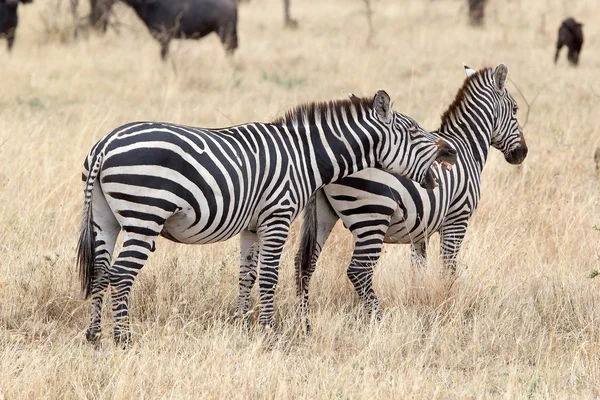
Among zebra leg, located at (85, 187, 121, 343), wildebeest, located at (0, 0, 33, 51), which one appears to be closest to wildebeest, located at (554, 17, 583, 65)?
wildebeest, located at (0, 0, 33, 51)

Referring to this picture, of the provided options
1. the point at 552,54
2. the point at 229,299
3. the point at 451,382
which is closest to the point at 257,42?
the point at 552,54

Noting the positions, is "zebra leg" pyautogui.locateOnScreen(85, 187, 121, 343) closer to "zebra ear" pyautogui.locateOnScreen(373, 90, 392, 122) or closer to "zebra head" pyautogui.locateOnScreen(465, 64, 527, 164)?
"zebra ear" pyautogui.locateOnScreen(373, 90, 392, 122)

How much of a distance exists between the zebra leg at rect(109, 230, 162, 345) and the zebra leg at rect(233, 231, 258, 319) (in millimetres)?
893

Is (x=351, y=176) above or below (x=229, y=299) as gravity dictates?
above

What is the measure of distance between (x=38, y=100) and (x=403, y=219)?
285 inches

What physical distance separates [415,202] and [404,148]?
39 centimetres

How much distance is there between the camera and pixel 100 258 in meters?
4.75

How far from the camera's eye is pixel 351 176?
5.30 meters

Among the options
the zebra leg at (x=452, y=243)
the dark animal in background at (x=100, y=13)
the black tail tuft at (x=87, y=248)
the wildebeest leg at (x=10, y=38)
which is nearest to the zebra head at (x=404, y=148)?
the zebra leg at (x=452, y=243)

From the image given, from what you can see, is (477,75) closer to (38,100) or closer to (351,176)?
(351,176)

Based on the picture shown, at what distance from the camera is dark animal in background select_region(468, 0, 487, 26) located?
1962cm

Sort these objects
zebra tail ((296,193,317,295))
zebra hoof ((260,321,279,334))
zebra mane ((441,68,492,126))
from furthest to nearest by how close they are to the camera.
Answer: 1. zebra mane ((441,68,492,126))
2. zebra tail ((296,193,317,295))
3. zebra hoof ((260,321,279,334))

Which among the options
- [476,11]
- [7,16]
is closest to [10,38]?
[7,16]

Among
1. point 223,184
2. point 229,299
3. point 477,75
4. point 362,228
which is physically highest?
point 477,75
